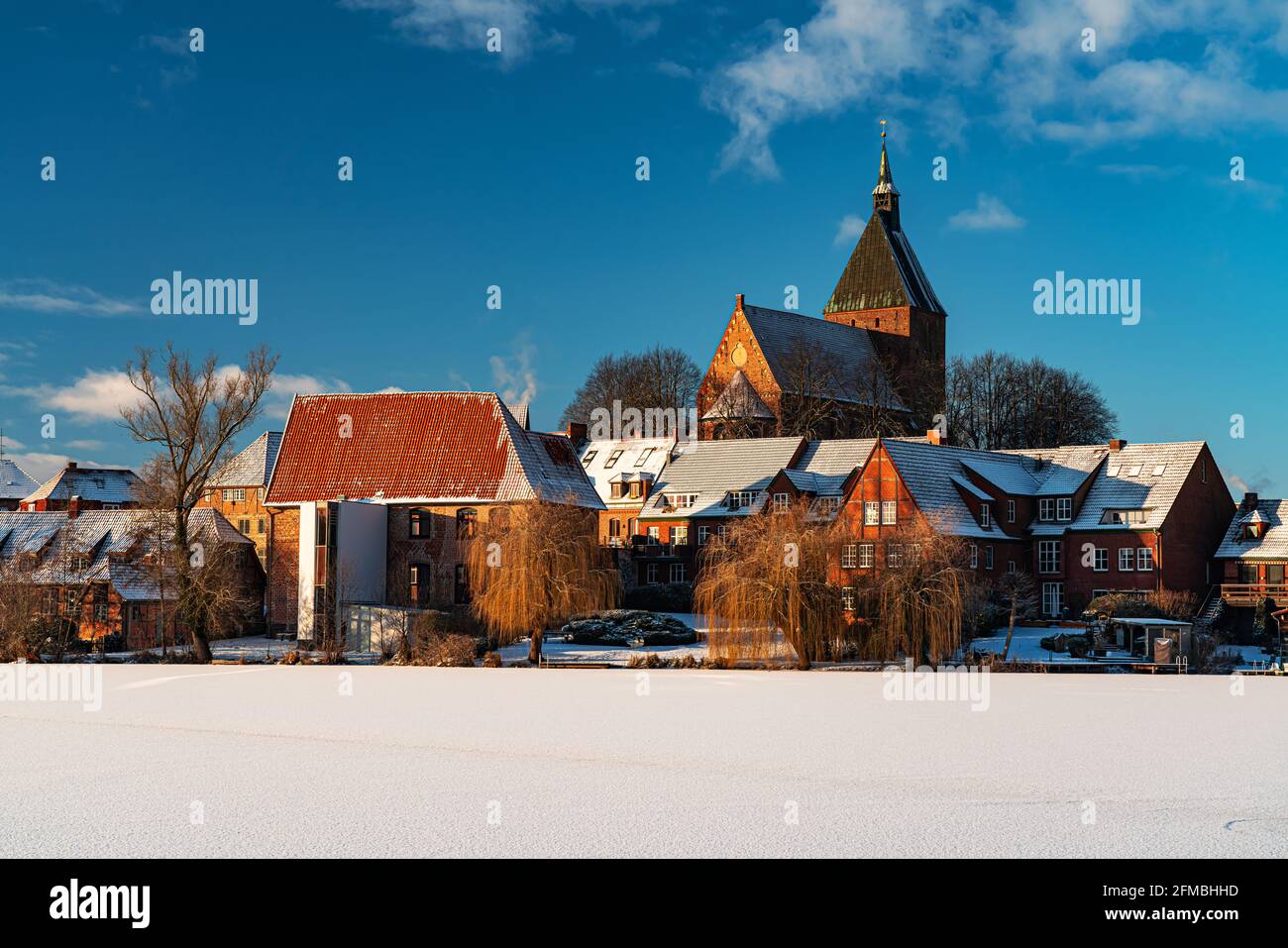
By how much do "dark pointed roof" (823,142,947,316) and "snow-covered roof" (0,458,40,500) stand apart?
62508mm

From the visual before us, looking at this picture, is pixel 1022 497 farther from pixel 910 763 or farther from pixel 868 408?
pixel 910 763

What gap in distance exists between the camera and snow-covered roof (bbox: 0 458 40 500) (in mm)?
107137

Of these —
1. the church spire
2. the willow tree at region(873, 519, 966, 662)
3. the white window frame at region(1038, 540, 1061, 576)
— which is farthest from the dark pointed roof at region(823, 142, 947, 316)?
the willow tree at region(873, 519, 966, 662)

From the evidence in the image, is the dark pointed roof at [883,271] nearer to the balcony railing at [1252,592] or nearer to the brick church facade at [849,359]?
the brick church facade at [849,359]

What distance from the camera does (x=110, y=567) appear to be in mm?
60750

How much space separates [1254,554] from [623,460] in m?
32.4

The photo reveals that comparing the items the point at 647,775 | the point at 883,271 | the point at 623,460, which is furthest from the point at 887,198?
the point at 647,775

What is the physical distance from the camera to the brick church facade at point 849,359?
3772 inches

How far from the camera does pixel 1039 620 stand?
59719 mm

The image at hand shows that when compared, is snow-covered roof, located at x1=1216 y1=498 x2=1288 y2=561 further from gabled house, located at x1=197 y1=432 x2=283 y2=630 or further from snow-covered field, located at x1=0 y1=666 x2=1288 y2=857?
gabled house, located at x1=197 y1=432 x2=283 y2=630

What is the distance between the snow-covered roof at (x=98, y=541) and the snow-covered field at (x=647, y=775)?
2569 centimetres

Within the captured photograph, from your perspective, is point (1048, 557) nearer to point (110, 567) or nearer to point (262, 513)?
point (262, 513)

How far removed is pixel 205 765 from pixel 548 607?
30.0m
